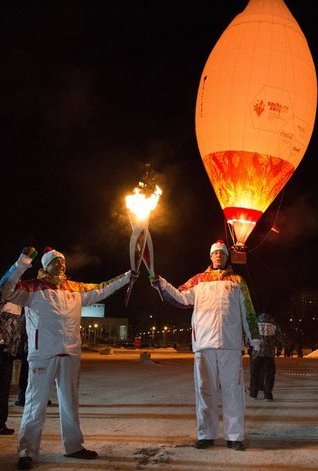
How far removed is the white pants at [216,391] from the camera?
5914 mm

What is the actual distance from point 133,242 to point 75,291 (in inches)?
38.0

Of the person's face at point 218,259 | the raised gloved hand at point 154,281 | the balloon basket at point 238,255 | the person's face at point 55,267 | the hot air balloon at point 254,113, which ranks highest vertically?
the hot air balloon at point 254,113

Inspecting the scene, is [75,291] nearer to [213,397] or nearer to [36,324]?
[36,324]

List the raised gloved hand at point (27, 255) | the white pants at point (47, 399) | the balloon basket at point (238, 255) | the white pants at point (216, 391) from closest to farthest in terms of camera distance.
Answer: the white pants at point (47, 399) < the raised gloved hand at point (27, 255) < the white pants at point (216, 391) < the balloon basket at point (238, 255)

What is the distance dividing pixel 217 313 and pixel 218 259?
0.63 metres

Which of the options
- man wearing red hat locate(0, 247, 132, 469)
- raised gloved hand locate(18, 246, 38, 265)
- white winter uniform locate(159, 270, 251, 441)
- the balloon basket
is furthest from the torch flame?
the balloon basket

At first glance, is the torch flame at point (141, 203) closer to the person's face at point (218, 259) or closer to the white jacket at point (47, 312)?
the person's face at point (218, 259)

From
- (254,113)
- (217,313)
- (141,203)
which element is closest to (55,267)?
(141,203)

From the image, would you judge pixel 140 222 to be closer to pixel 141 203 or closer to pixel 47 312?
pixel 141 203

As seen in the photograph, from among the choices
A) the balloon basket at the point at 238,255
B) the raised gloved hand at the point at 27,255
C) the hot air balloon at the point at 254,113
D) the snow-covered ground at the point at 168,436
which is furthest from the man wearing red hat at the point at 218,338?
the balloon basket at the point at 238,255

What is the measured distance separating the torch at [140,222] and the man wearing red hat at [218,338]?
36cm

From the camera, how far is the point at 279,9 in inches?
740

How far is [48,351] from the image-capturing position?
5656 millimetres

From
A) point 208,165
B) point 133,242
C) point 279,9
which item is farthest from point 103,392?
point 279,9
